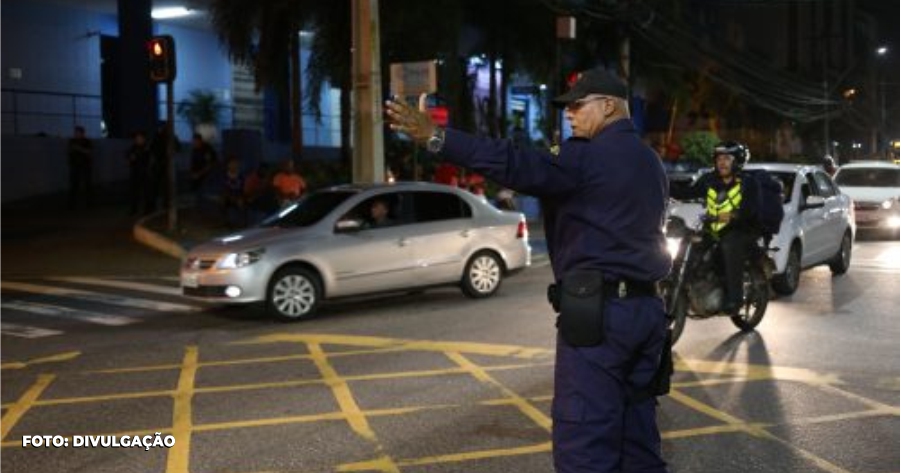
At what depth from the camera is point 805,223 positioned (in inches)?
485

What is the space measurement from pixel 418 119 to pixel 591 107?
64cm

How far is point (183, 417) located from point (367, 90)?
9.66 metres

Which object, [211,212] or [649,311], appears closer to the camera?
[649,311]

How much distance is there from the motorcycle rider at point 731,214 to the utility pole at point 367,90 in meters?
7.29

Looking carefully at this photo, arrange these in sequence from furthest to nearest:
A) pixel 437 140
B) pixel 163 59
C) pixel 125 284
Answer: pixel 163 59, pixel 125 284, pixel 437 140

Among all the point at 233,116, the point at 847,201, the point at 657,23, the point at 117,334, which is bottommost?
the point at 117,334

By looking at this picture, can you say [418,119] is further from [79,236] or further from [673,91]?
[673,91]

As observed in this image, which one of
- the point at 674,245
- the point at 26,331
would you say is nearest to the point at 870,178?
the point at 674,245

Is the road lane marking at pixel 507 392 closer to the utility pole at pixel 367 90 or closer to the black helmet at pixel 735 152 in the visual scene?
the black helmet at pixel 735 152

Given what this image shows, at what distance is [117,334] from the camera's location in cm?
1005

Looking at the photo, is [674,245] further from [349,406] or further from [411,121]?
[411,121]

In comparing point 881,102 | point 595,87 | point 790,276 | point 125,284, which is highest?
point 881,102

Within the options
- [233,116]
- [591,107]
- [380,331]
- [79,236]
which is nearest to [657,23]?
[233,116]

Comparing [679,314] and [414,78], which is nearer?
[679,314]
